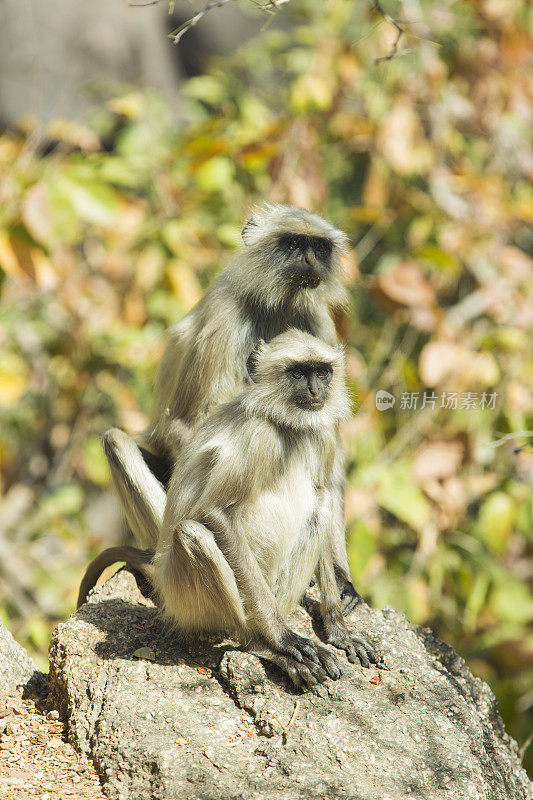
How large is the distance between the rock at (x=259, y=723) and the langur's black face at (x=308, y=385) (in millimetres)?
1027

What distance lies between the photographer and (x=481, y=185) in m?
8.00

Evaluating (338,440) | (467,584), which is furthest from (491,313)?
(338,440)

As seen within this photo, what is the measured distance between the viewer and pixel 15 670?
3.79m

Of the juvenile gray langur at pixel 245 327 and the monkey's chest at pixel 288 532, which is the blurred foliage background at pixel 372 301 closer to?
the juvenile gray langur at pixel 245 327

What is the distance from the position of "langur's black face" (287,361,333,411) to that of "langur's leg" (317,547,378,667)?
686 mm

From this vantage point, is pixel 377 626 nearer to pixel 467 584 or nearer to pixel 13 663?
pixel 13 663

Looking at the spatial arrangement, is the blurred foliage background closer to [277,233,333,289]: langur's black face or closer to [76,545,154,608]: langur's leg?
[76,545,154,608]: langur's leg

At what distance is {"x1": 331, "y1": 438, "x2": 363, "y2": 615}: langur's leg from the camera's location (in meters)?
4.15

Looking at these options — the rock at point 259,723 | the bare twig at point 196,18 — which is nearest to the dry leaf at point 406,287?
the rock at point 259,723

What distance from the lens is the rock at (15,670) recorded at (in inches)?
146

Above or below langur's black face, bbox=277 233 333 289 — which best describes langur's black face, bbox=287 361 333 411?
below

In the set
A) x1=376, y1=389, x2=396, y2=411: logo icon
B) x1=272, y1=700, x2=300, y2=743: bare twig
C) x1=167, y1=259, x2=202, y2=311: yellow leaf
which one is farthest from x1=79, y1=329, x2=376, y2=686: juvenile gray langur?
x1=376, y1=389, x2=396, y2=411: logo icon

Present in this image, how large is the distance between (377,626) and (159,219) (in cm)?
471

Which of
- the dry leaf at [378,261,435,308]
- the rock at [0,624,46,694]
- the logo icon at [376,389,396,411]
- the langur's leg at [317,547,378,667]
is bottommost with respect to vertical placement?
the logo icon at [376,389,396,411]
